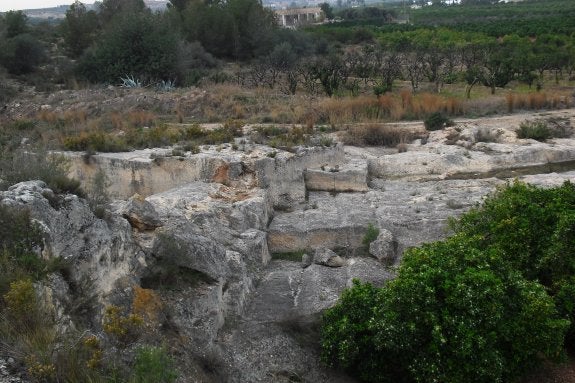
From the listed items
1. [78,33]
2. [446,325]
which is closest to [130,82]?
[78,33]

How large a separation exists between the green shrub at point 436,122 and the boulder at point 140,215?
10.7 meters

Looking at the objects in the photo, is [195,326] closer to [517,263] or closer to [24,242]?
[24,242]

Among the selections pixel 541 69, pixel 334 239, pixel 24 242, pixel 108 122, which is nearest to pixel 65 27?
pixel 108 122

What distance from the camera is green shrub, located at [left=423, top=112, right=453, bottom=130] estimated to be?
1644 cm

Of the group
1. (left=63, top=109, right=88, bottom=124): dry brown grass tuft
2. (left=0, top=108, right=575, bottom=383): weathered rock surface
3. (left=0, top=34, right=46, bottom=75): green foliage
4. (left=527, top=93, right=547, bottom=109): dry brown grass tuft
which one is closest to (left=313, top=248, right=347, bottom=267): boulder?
(left=0, top=108, right=575, bottom=383): weathered rock surface

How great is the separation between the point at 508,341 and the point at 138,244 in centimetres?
466

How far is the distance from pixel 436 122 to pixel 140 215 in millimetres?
11151

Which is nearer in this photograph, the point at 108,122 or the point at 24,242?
the point at 24,242

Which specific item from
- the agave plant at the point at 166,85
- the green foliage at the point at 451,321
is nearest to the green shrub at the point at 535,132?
the green foliage at the point at 451,321

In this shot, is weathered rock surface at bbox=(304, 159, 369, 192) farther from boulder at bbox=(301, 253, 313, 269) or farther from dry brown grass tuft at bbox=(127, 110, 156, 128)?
dry brown grass tuft at bbox=(127, 110, 156, 128)

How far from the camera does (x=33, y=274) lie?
5109mm

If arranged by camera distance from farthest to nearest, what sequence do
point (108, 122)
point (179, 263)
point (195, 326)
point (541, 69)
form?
point (541, 69) < point (108, 122) < point (179, 263) < point (195, 326)

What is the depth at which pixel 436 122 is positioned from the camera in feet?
54.0

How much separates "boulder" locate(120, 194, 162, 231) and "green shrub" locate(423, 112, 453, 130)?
35.2ft
